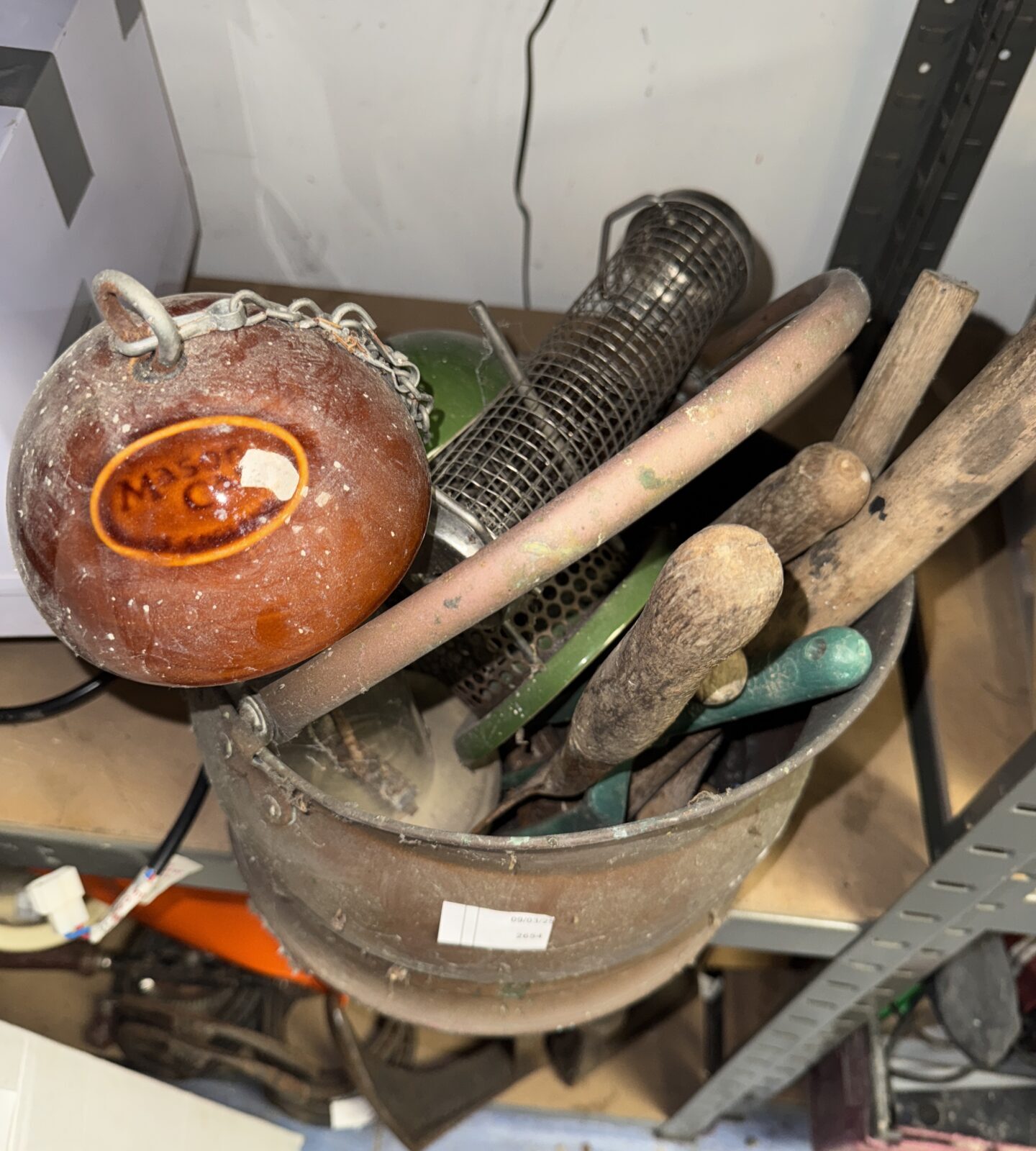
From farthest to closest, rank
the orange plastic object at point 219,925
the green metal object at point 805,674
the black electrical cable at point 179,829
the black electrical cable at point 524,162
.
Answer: the orange plastic object at point 219,925
the black electrical cable at point 524,162
the black electrical cable at point 179,829
the green metal object at point 805,674

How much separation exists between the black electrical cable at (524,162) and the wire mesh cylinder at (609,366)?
22cm

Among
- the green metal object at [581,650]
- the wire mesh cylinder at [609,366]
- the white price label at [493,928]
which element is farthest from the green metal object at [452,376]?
the white price label at [493,928]

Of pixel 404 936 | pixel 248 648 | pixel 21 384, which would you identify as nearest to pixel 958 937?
pixel 404 936

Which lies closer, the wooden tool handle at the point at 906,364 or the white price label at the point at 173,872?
the wooden tool handle at the point at 906,364

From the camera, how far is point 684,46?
79 cm

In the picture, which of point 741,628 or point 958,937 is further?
point 958,937

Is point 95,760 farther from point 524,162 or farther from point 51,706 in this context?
point 524,162

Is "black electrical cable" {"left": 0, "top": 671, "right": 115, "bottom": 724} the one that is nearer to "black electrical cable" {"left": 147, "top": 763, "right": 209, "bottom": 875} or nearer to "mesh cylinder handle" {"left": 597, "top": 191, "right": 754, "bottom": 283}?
"black electrical cable" {"left": 147, "top": 763, "right": 209, "bottom": 875}

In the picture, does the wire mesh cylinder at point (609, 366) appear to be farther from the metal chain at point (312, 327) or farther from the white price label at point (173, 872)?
the white price label at point (173, 872)

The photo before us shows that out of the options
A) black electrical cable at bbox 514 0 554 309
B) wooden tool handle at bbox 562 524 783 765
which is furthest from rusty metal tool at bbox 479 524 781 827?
black electrical cable at bbox 514 0 554 309

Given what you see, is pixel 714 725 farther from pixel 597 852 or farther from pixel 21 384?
pixel 21 384

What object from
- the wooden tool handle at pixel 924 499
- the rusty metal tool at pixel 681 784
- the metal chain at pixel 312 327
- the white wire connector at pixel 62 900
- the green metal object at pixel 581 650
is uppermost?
the metal chain at pixel 312 327

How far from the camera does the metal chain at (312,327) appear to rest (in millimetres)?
385

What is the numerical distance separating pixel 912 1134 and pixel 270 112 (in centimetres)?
108
